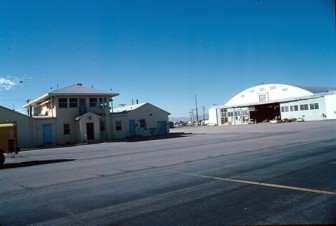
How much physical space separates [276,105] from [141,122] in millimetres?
40424

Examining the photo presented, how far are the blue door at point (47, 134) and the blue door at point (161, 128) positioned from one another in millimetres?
15538

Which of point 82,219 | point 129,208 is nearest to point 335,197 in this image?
point 129,208

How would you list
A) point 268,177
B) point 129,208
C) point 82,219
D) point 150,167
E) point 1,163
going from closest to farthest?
point 82,219 → point 129,208 → point 268,177 → point 150,167 → point 1,163

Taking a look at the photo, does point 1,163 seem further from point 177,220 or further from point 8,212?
point 177,220

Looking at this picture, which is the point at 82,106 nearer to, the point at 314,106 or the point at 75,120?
the point at 75,120

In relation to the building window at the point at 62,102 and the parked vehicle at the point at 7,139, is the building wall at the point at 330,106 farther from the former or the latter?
the parked vehicle at the point at 7,139

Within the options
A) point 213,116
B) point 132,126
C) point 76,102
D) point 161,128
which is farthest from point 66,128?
point 213,116

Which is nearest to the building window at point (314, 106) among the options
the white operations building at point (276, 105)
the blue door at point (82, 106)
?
the white operations building at point (276, 105)

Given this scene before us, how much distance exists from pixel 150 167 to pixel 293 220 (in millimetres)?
7584

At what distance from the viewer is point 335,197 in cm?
625

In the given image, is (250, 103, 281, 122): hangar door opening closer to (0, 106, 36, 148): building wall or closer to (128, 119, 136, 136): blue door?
(128, 119, 136, 136): blue door

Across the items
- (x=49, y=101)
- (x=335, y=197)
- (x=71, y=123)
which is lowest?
(x=335, y=197)

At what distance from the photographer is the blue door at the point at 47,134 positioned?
33.9 metres

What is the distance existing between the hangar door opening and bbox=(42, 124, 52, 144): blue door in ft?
166
